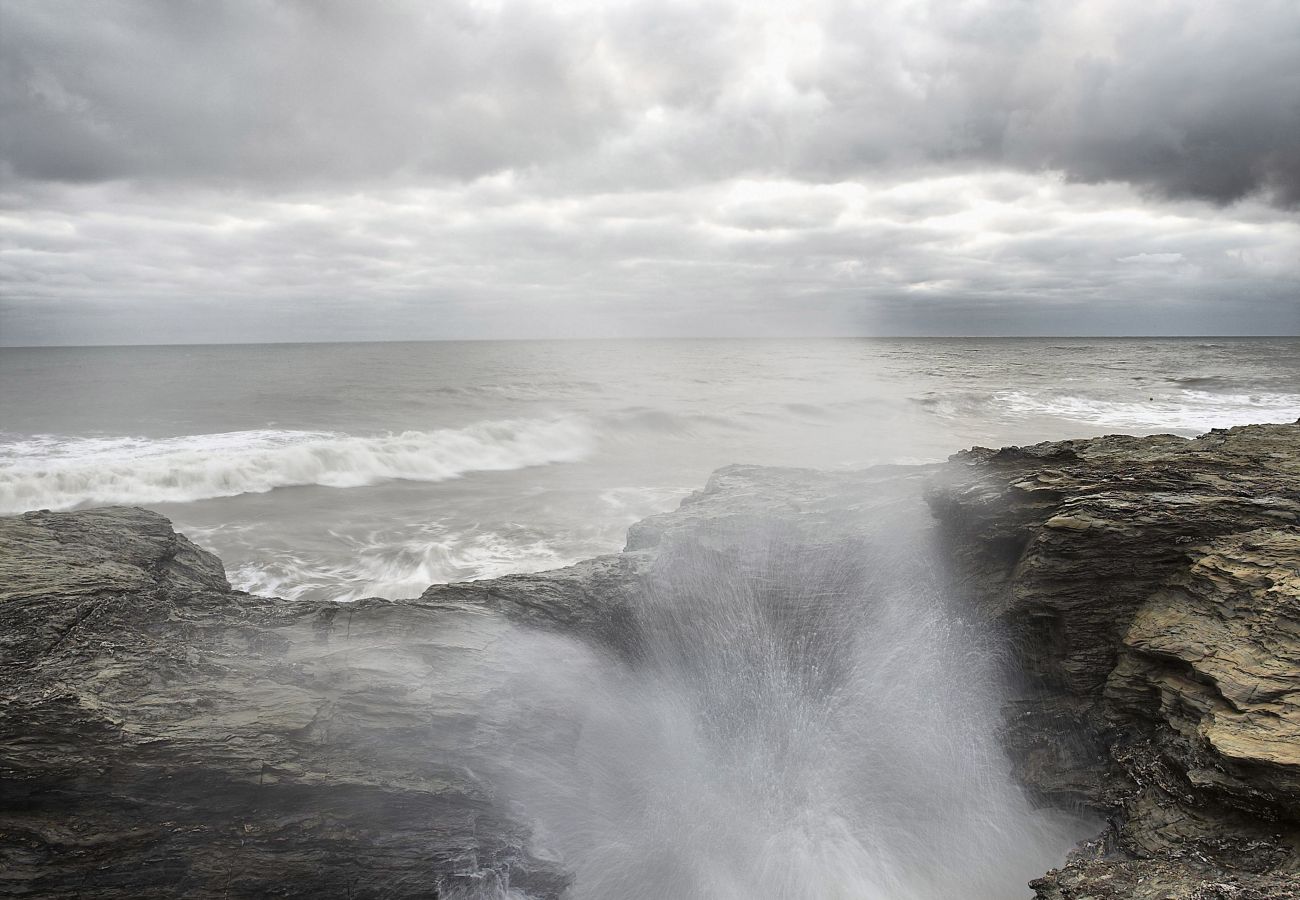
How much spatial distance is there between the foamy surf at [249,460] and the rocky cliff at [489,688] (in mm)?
13315

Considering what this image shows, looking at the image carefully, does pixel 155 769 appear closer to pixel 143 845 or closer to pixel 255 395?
pixel 143 845

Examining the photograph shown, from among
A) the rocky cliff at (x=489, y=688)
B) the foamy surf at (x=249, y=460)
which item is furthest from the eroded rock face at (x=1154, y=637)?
the foamy surf at (x=249, y=460)

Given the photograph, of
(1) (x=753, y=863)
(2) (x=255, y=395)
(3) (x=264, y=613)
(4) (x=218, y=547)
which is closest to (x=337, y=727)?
(3) (x=264, y=613)

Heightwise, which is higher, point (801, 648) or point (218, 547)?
point (801, 648)

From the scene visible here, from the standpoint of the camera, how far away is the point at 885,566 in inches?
243

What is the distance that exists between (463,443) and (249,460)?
6.95m

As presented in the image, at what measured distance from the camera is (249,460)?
19.1 metres

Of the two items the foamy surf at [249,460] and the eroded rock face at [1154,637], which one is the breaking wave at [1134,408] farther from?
the eroded rock face at [1154,637]

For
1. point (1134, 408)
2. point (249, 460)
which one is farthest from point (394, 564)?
point (1134, 408)

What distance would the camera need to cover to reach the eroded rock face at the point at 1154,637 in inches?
148

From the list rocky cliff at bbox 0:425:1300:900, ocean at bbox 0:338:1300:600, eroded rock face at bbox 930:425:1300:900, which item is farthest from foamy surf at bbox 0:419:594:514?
eroded rock face at bbox 930:425:1300:900

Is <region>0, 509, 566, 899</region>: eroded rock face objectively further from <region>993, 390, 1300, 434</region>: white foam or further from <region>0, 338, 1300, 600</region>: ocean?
<region>993, 390, 1300, 434</region>: white foam

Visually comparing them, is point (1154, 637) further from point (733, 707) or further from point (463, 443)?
point (463, 443)

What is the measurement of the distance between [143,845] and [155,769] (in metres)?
0.43
